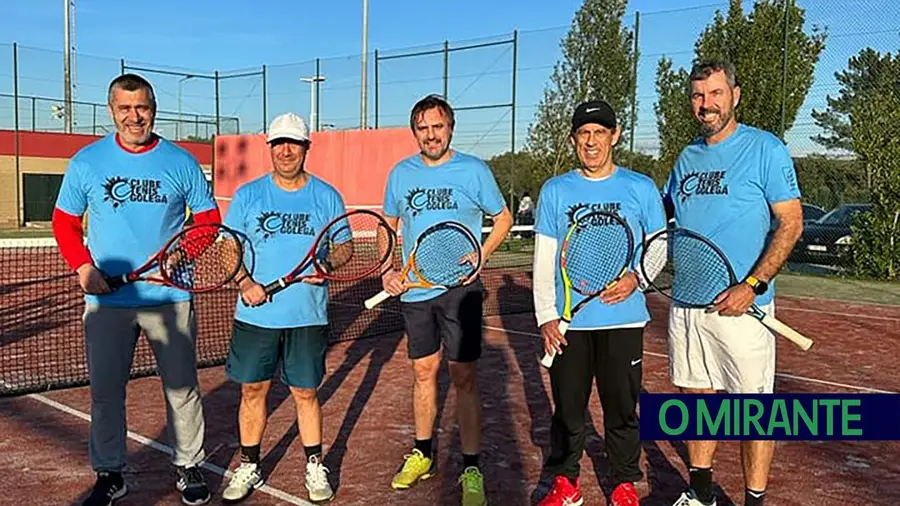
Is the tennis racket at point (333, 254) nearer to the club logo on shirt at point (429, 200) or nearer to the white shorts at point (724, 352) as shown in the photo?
the club logo on shirt at point (429, 200)

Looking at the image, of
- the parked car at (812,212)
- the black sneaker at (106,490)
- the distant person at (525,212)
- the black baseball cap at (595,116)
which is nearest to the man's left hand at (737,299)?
the black baseball cap at (595,116)

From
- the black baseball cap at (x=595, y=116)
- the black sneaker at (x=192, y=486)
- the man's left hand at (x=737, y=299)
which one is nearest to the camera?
the man's left hand at (x=737, y=299)

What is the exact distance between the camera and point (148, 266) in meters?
3.88

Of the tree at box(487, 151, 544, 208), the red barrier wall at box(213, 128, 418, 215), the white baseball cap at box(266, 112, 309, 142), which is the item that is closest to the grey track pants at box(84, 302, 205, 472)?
the white baseball cap at box(266, 112, 309, 142)

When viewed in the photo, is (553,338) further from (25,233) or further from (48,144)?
(48,144)

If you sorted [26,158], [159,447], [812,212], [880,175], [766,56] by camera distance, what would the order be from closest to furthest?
[159,447] → [880,175] → [766,56] → [812,212] → [26,158]

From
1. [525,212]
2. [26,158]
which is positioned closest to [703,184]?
[525,212]

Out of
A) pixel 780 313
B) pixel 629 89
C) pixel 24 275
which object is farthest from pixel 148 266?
pixel 629 89

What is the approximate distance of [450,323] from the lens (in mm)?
4234

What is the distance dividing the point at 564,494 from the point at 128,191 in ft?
8.00

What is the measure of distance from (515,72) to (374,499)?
18.1 m

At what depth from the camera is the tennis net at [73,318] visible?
7.17 meters

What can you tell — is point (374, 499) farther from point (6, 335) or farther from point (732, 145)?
point (6, 335)

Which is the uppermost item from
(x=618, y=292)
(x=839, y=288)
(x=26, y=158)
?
(x=26, y=158)
